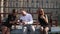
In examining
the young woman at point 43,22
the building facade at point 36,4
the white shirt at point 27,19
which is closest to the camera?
→ the young woman at point 43,22

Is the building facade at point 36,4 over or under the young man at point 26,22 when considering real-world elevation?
over

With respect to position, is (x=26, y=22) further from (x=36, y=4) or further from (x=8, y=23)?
(x=36, y=4)

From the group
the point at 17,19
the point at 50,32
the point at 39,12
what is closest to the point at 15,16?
the point at 17,19

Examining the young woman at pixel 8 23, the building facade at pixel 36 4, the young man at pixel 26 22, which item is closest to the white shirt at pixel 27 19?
the young man at pixel 26 22

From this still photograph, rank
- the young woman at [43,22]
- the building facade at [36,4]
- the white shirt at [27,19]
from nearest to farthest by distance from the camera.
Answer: the young woman at [43,22], the white shirt at [27,19], the building facade at [36,4]

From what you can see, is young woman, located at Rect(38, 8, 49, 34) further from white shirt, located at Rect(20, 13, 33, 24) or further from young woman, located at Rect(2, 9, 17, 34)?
young woman, located at Rect(2, 9, 17, 34)

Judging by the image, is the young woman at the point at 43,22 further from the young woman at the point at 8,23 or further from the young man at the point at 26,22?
the young woman at the point at 8,23

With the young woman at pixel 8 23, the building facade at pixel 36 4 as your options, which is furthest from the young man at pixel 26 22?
the building facade at pixel 36 4

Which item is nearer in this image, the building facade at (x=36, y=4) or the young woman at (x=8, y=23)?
the young woman at (x=8, y=23)

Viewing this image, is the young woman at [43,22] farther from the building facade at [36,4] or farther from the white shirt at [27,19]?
the building facade at [36,4]

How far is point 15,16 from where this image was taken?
1156 cm

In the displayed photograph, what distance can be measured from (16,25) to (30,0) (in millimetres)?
5757

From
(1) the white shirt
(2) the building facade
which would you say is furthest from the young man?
(2) the building facade

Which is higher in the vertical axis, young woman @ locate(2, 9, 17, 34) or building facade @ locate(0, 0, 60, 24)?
building facade @ locate(0, 0, 60, 24)
